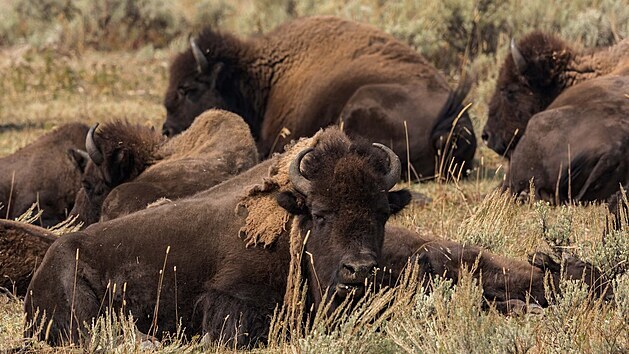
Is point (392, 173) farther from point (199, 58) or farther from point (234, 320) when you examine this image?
point (199, 58)

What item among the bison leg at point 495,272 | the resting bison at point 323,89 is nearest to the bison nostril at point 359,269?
the bison leg at point 495,272

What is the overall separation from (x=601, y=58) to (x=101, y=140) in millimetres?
5162

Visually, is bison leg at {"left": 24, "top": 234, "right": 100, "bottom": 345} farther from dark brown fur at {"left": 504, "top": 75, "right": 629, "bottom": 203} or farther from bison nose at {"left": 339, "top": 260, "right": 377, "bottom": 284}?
dark brown fur at {"left": 504, "top": 75, "right": 629, "bottom": 203}

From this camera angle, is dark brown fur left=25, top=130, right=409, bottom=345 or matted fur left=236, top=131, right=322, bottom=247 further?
matted fur left=236, top=131, right=322, bottom=247

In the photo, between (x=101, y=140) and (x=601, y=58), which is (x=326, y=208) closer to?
(x=101, y=140)

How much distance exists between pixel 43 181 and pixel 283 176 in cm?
527

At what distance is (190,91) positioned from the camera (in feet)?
46.3

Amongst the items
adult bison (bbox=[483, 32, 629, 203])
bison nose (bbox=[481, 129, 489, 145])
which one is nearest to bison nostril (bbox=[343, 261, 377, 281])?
adult bison (bbox=[483, 32, 629, 203])

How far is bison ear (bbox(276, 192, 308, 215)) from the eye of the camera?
21.5ft

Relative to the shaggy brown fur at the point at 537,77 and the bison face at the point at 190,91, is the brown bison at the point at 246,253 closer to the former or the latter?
the shaggy brown fur at the point at 537,77

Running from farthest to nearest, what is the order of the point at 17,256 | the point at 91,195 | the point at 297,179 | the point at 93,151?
the point at 91,195
the point at 93,151
the point at 17,256
the point at 297,179

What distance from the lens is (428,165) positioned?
12.8 m

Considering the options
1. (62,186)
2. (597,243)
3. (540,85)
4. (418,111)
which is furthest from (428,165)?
(597,243)

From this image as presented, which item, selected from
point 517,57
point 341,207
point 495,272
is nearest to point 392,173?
point 341,207
